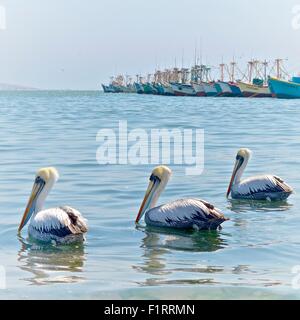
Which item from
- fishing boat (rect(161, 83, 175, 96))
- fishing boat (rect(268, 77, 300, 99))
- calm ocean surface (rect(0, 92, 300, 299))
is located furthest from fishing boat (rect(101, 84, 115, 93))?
calm ocean surface (rect(0, 92, 300, 299))

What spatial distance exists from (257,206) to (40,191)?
128 inches

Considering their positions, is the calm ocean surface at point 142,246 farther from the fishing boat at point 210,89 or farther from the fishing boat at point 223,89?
the fishing boat at point 210,89

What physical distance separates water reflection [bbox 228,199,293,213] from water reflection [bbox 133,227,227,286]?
71.8 inches

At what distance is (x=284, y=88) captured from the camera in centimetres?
7538

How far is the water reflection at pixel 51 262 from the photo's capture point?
6.68m

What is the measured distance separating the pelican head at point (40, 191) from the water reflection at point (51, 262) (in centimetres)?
50

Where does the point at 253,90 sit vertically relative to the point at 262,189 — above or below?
below

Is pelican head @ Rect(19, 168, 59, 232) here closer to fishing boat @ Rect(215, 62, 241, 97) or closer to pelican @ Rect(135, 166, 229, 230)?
pelican @ Rect(135, 166, 229, 230)

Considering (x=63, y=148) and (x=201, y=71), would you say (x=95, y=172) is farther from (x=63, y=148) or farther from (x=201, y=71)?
(x=201, y=71)

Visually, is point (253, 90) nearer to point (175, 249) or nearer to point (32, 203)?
point (32, 203)

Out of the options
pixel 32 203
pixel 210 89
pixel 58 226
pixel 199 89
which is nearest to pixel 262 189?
pixel 32 203

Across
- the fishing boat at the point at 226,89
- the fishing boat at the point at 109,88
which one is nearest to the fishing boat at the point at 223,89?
the fishing boat at the point at 226,89
